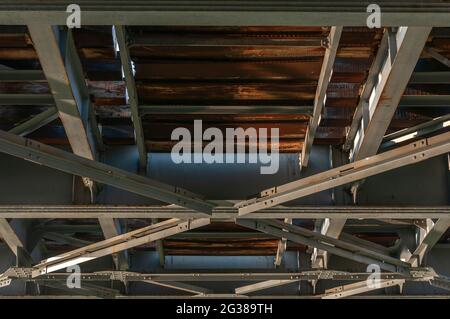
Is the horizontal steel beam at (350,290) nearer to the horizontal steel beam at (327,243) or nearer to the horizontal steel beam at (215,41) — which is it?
the horizontal steel beam at (327,243)

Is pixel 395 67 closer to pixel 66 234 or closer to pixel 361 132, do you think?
pixel 361 132

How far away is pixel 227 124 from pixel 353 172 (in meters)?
1.90

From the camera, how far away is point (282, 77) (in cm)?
889

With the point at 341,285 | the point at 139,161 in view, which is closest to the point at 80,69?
the point at 139,161

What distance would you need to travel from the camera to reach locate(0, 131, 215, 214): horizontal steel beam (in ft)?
26.9

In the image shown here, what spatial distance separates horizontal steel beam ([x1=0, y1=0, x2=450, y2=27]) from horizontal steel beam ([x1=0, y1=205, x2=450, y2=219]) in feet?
15.2

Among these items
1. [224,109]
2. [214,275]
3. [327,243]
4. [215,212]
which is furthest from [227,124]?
[214,275]

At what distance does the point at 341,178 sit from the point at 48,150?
11.3 ft

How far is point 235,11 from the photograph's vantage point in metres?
5.63

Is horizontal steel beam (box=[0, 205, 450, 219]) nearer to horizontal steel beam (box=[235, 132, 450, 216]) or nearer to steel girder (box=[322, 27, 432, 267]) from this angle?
horizontal steel beam (box=[235, 132, 450, 216])

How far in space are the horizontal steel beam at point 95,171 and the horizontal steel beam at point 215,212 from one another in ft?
1.13

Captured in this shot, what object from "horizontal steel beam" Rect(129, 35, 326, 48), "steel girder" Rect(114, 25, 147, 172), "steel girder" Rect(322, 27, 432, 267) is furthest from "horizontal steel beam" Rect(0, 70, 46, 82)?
"steel girder" Rect(322, 27, 432, 267)

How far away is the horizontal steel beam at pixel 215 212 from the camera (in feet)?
32.9

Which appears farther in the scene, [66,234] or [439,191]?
[66,234]
